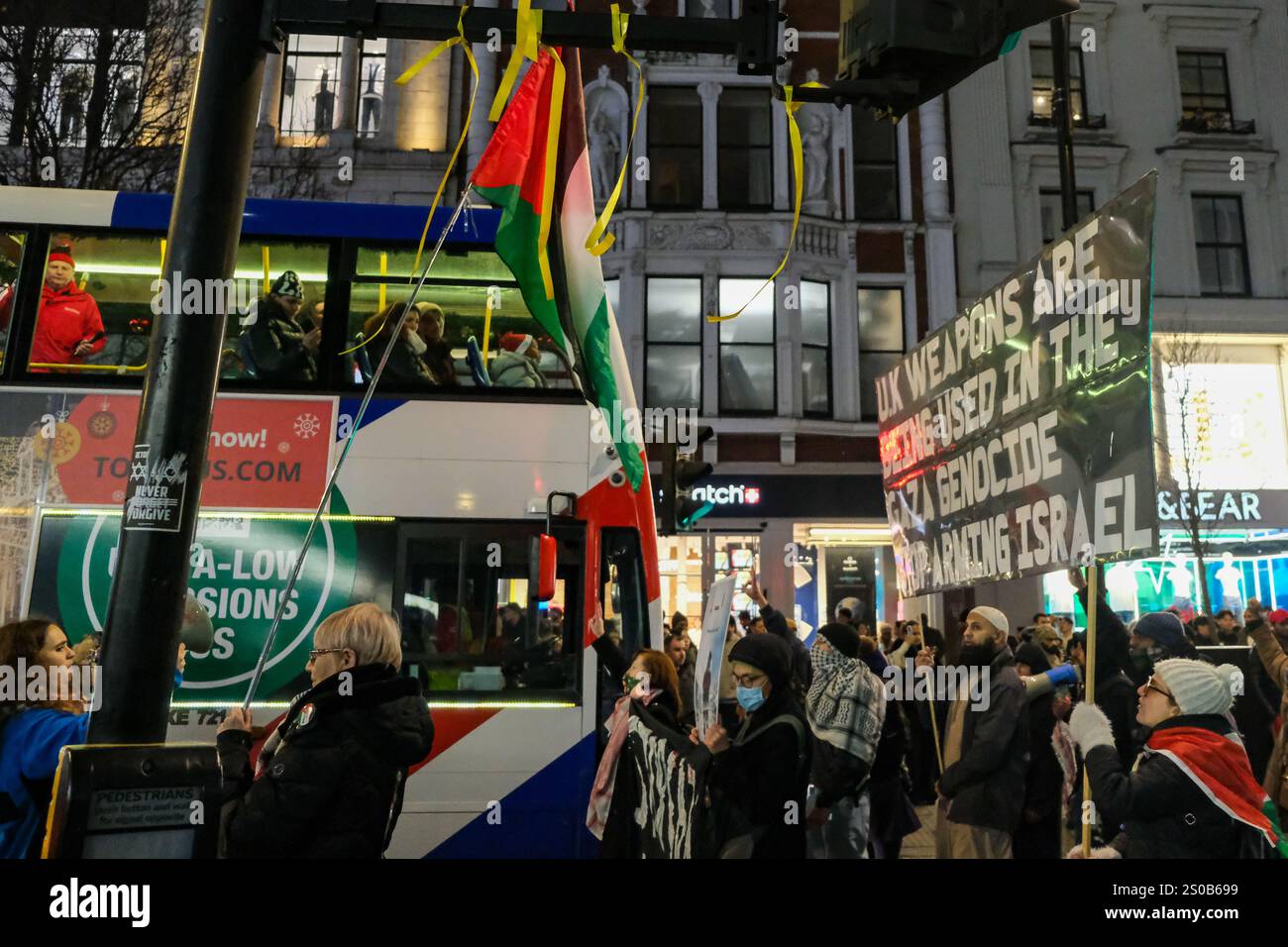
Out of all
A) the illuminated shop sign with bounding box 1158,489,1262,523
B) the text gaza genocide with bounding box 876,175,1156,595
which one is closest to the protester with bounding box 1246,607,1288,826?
the text gaza genocide with bounding box 876,175,1156,595

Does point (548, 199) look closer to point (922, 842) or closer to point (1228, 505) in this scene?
point (922, 842)

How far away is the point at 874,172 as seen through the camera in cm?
1956

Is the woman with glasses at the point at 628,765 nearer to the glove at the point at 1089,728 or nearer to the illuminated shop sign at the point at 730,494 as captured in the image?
the glove at the point at 1089,728

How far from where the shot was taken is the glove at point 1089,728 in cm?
364

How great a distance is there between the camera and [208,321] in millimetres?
3217

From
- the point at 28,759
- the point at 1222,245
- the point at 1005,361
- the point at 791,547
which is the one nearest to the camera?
the point at 28,759

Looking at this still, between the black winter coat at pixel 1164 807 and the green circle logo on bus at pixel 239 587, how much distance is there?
16.2 ft

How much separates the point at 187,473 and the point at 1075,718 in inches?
134

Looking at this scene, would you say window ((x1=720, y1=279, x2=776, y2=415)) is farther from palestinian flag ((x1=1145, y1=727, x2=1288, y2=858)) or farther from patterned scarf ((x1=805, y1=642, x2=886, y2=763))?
palestinian flag ((x1=1145, y1=727, x2=1288, y2=858))

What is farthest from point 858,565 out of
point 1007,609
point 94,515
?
point 94,515

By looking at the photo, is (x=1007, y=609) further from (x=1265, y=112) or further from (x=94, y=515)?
(x=94, y=515)

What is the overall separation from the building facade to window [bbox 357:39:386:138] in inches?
474

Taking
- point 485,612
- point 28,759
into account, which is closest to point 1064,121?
point 485,612

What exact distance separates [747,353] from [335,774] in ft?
52.2
